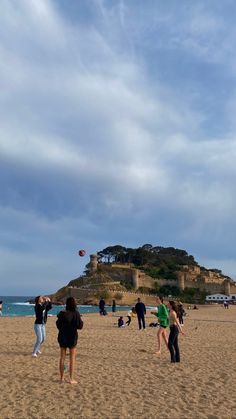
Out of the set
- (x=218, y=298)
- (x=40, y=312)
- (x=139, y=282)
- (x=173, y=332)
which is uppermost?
(x=139, y=282)

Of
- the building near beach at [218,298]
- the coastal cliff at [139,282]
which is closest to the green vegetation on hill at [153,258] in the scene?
the coastal cliff at [139,282]

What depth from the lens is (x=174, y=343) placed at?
11.7 m

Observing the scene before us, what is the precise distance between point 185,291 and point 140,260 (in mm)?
25272

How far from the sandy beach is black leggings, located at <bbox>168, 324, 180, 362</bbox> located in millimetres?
281

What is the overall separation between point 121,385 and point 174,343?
3.19 metres

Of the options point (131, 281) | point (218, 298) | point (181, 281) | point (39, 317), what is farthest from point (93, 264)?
point (39, 317)

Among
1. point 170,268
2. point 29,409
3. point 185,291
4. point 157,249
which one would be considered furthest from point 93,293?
point 29,409

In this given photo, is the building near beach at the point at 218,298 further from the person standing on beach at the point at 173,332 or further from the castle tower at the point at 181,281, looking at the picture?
the person standing on beach at the point at 173,332

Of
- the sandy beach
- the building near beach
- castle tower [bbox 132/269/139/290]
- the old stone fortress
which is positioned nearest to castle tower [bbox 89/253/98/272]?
the old stone fortress

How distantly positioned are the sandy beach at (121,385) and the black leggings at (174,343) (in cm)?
28

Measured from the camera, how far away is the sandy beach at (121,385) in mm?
7016

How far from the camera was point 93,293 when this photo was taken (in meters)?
107

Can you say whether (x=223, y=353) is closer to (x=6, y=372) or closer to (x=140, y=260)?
(x=6, y=372)

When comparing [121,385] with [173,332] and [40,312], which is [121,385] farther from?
[40,312]
